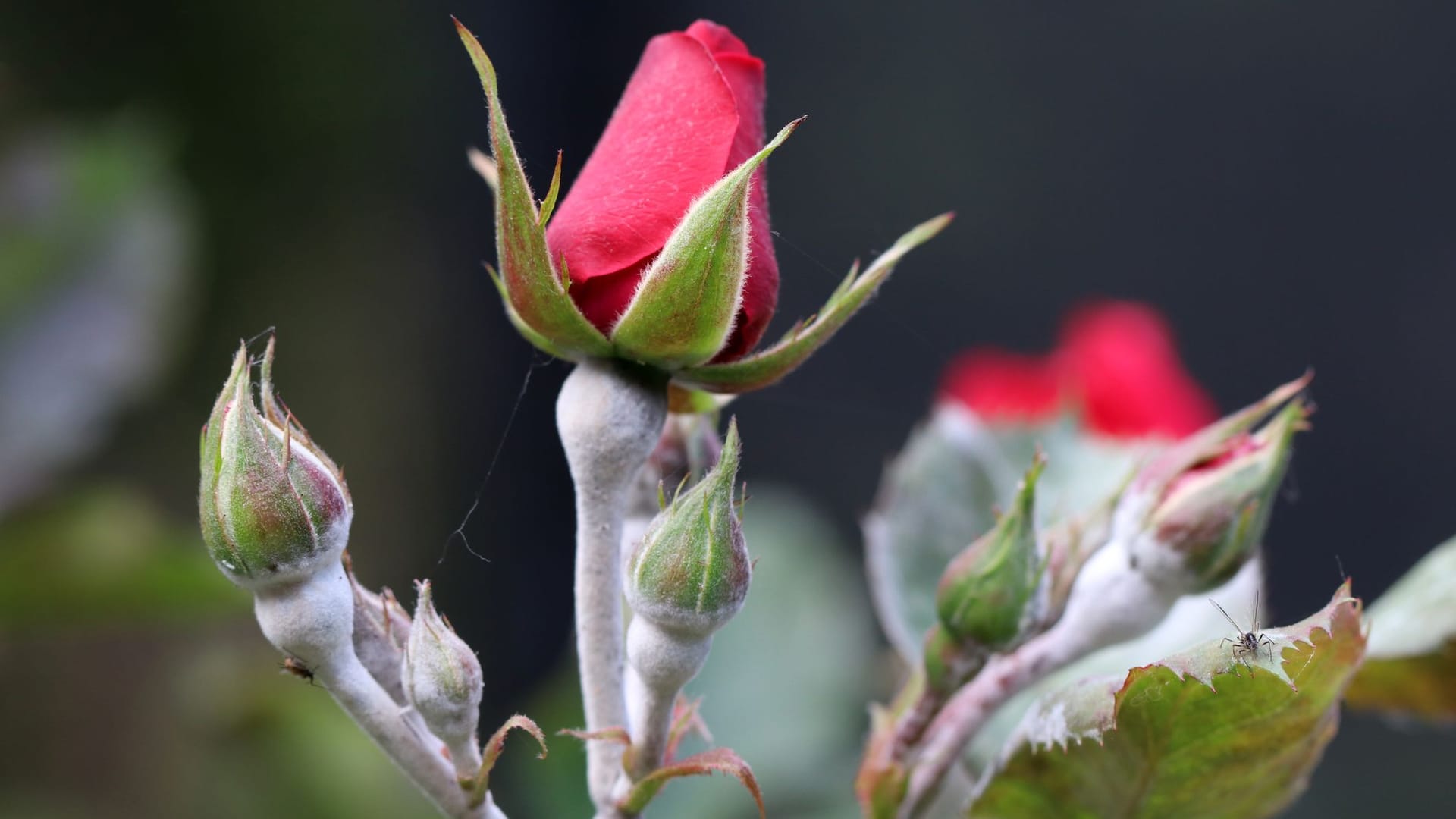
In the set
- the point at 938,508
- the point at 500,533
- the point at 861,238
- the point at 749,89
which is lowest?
the point at 500,533

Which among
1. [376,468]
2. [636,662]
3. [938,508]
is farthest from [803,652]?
[376,468]

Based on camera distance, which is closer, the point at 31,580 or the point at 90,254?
→ the point at 31,580

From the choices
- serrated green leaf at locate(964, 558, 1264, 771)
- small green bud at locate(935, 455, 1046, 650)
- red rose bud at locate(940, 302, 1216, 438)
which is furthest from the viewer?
red rose bud at locate(940, 302, 1216, 438)

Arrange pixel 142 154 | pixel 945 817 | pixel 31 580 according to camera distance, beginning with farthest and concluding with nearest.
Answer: pixel 142 154, pixel 31 580, pixel 945 817

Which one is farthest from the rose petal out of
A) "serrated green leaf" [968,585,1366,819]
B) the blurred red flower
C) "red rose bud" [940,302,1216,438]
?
"red rose bud" [940,302,1216,438]

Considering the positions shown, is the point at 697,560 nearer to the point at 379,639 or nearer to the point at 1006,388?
the point at 379,639

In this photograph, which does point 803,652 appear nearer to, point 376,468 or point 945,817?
point 945,817

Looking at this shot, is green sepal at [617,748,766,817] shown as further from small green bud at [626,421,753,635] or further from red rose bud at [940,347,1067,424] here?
red rose bud at [940,347,1067,424]
